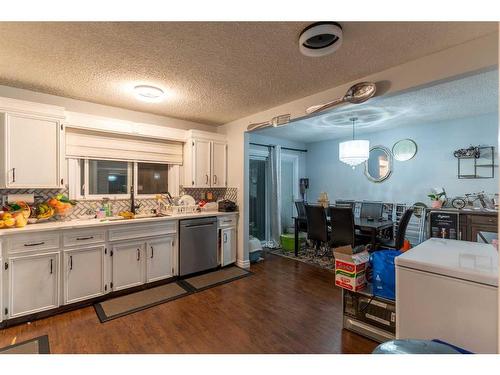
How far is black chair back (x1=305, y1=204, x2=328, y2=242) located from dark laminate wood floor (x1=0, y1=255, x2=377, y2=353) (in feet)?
3.58

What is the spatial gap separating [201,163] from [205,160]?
0.08 meters

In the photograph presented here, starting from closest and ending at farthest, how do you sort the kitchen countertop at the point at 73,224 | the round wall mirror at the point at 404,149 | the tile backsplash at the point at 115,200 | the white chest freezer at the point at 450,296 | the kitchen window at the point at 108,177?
the white chest freezer at the point at 450,296
the kitchen countertop at the point at 73,224
the tile backsplash at the point at 115,200
the kitchen window at the point at 108,177
the round wall mirror at the point at 404,149

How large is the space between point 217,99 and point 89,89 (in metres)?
1.38

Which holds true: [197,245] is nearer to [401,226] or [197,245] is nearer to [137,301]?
[137,301]

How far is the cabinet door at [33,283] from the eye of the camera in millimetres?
2191

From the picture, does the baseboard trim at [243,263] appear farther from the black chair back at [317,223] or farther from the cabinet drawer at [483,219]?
the cabinet drawer at [483,219]

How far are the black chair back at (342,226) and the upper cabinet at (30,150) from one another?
3.49 meters

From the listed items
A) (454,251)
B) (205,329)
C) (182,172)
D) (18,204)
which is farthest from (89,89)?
(454,251)

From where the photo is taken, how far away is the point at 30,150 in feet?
8.10

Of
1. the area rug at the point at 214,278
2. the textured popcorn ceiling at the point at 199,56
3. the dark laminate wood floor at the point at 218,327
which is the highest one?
the textured popcorn ceiling at the point at 199,56

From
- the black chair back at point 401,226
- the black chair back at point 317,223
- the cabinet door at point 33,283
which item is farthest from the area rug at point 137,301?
the black chair back at point 401,226

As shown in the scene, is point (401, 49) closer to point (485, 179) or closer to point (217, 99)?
point (217, 99)

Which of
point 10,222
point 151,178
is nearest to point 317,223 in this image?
point 151,178

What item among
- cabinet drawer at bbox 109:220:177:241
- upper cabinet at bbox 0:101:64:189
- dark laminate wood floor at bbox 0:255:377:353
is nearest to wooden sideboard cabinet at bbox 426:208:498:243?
dark laminate wood floor at bbox 0:255:377:353
